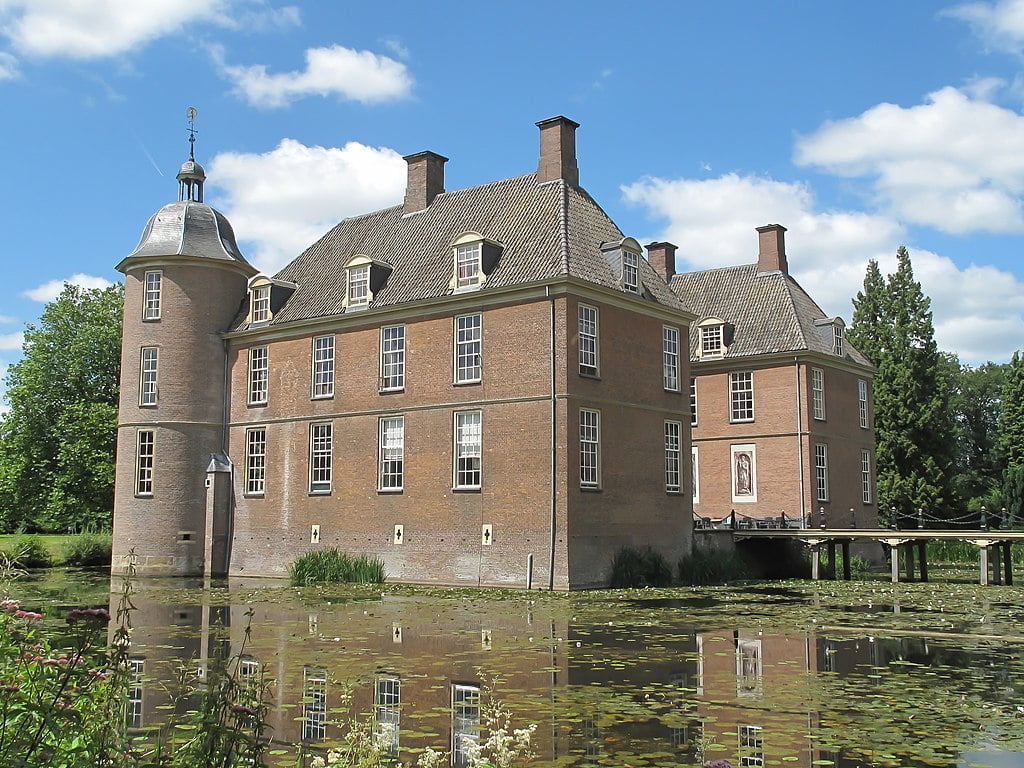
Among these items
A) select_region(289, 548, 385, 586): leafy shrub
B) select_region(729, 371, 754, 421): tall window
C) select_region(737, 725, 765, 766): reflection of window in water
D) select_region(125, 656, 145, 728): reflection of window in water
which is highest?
select_region(729, 371, 754, 421): tall window

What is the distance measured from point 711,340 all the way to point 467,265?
13918mm

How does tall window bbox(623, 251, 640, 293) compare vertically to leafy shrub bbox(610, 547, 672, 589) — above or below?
above

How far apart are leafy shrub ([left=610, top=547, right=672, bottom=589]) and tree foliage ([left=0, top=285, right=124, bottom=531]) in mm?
26540

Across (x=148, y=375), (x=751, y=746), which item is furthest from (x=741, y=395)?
(x=751, y=746)

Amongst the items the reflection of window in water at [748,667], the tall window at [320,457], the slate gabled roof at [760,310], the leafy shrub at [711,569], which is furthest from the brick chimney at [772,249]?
the reflection of window in water at [748,667]

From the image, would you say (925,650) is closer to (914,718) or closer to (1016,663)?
(1016,663)

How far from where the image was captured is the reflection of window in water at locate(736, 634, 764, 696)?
10.8 metres

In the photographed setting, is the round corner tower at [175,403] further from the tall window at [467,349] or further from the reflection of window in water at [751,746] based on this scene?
the reflection of window in water at [751,746]

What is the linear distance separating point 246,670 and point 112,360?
130ft

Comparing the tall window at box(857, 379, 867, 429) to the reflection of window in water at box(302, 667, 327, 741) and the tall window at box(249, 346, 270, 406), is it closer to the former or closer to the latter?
the tall window at box(249, 346, 270, 406)

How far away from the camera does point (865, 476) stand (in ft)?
131

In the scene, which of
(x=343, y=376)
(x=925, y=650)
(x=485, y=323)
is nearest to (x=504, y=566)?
(x=485, y=323)

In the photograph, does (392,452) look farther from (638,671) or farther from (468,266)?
(638,671)

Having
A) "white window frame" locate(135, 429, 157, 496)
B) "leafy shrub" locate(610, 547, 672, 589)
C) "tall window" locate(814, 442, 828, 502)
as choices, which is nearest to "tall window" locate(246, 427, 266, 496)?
"white window frame" locate(135, 429, 157, 496)
